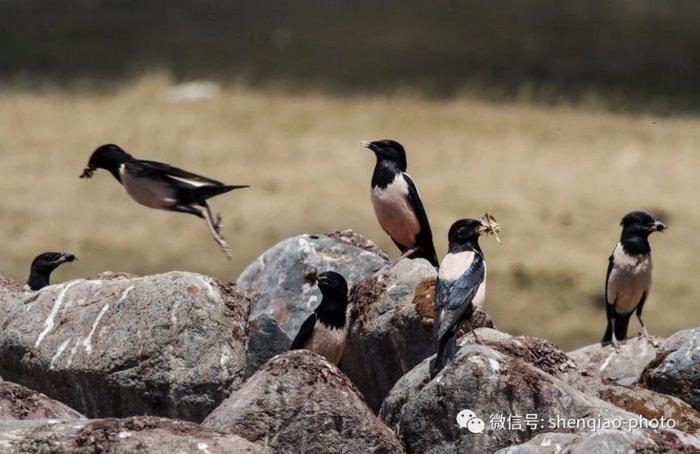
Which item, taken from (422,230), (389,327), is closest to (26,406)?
(389,327)

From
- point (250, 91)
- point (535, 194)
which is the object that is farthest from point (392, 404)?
point (250, 91)

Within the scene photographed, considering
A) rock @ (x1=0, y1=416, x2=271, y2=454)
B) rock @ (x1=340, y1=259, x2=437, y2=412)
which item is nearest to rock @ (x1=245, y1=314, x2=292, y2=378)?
rock @ (x1=340, y1=259, x2=437, y2=412)

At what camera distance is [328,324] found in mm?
17031

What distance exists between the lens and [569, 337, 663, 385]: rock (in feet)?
58.6

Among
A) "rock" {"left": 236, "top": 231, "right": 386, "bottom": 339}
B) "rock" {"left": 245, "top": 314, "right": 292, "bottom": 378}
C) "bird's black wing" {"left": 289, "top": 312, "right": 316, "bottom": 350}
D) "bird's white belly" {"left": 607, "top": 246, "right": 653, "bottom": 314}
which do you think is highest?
"bird's white belly" {"left": 607, "top": 246, "right": 653, "bottom": 314}

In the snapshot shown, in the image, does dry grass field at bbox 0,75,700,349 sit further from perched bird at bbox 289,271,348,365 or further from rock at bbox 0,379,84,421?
rock at bbox 0,379,84,421

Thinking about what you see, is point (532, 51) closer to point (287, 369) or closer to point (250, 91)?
point (250, 91)

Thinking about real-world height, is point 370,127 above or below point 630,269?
above

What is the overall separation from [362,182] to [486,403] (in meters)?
30.4

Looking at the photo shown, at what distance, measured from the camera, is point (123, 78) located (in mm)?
54281

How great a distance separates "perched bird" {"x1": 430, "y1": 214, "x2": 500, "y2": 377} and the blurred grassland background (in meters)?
15.6

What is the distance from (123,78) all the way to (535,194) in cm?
1462

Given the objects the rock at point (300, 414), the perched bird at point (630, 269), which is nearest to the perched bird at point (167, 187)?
Result: the perched bird at point (630, 269)

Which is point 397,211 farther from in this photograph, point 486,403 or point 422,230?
point 486,403
